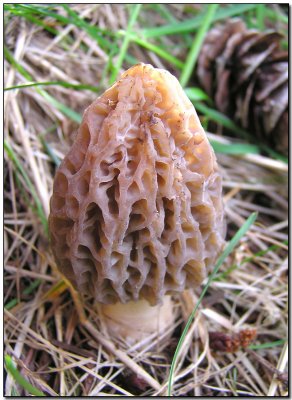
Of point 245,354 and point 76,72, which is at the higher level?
point 76,72

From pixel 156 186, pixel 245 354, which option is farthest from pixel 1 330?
pixel 245 354

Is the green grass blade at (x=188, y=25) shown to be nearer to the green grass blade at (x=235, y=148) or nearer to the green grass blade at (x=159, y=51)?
the green grass blade at (x=159, y=51)

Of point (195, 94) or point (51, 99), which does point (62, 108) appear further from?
point (195, 94)

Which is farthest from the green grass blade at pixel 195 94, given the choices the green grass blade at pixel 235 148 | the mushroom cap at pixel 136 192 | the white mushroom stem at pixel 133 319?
the white mushroom stem at pixel 133 319

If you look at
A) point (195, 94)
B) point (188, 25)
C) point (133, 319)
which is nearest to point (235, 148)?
point (195, 94)

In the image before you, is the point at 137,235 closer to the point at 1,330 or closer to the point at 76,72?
the point at 1,330

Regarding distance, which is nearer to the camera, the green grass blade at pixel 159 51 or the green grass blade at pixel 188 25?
the green grass blade at pixel 159 51

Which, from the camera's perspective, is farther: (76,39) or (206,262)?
(76,39)

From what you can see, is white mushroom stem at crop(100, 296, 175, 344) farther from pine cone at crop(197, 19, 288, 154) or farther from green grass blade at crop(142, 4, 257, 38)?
green grass blade at crop(142, 4, 257, 38)
